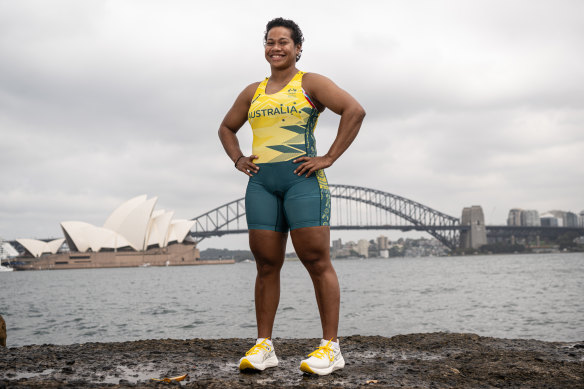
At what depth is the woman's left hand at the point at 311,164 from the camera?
285 centimetres

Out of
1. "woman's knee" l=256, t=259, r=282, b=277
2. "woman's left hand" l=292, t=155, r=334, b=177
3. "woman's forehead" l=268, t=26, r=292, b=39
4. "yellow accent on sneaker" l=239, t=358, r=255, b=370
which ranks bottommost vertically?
"yellow accent on sneaker" l=239, t=358, r=255, b=370

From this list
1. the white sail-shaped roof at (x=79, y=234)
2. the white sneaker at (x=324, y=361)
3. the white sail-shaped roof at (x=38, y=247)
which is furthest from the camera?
the white sail-shaped roof at (x=38, y=247)

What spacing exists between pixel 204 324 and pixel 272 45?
30.7ft

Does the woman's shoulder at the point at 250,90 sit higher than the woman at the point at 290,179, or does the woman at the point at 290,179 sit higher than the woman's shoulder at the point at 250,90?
the woman's shoulder at the point at 250,90

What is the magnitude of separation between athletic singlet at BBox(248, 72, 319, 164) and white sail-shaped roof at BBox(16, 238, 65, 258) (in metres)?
82.6

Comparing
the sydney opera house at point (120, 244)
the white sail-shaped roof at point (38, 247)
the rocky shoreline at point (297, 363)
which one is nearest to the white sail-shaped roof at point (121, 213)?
the sydney opera house at point (120, 244)

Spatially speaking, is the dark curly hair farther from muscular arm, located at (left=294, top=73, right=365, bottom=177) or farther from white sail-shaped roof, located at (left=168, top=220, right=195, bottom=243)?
white sail-shaped roof, located at (left=168, top=220, right=195, bottom=243)

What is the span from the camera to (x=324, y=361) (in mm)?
2766

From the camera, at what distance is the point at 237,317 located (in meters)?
12.8

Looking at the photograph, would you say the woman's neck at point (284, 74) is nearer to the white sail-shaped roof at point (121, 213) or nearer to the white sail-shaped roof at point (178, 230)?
the white sail-shaped roof at point (121, 213)

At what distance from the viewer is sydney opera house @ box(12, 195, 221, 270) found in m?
67.3

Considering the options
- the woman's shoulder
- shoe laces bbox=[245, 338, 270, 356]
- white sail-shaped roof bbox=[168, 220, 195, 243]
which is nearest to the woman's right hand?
the woman's shoulder

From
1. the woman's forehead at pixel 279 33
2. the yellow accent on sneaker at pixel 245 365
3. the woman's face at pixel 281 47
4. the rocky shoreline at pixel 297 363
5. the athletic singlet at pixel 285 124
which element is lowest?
the rocky shoreline at pixel 297 363

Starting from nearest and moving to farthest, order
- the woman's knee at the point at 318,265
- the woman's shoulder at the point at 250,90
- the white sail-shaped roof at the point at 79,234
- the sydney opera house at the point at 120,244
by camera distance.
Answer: the woman's knee at the point at 318,265 → the woman's shoulder at the point at 250,90 → the sydney opera house at the point at 120,244 → the white sail-shaped roof at the point at 79,234
